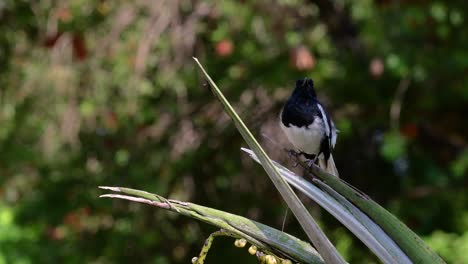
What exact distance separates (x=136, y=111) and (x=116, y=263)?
2.80 ft

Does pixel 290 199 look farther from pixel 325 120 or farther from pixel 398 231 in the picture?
pixel 325 120

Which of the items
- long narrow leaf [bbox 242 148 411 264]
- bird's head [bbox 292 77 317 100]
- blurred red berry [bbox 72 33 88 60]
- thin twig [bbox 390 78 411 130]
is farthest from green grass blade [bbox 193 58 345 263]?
blurred red berry [bbox 72 33 88 60]

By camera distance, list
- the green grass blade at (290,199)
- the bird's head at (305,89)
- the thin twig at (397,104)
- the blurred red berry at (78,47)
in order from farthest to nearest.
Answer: the blurred red berry at (78,47) < the thin twig at (397,104) < the bird's head at (305,89) < the green grass blade at (290,199)

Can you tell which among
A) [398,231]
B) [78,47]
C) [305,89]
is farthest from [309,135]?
[78,47]

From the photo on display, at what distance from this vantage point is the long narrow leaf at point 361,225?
3.85 feet

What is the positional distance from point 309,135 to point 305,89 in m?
0.14

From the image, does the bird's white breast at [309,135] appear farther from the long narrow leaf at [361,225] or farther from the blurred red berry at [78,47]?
the blurred red berry at [78,47]

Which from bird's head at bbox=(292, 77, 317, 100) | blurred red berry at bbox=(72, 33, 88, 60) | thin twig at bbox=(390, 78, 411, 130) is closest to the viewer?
bird's head at bbox=(292, 77, 317, 100)

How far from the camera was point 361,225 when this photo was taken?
1.19 metres

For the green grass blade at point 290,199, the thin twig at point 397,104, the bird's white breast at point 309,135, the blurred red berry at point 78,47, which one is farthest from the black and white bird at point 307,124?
the blurred red berry at point 78,47

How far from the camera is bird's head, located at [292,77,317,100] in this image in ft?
7.36

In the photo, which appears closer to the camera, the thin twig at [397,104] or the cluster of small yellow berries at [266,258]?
the cluster of small yellow berries at [266,258]

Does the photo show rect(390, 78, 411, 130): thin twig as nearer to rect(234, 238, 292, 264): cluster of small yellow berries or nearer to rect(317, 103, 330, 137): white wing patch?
rect(317, 103, 330, 137): white wing patch

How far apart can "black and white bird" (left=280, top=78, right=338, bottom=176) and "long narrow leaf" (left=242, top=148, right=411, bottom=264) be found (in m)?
1.03
